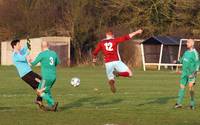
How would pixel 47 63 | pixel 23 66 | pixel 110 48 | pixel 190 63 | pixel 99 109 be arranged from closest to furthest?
pixel 47 63 → pixel 99 109 → pixel 23 66 → pixel 190 63 → pixel 110 48

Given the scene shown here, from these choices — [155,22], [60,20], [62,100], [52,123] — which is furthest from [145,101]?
[60,20]

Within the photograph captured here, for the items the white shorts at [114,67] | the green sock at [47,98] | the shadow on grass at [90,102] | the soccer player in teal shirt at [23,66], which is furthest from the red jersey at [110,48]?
the green sock at [47,98]

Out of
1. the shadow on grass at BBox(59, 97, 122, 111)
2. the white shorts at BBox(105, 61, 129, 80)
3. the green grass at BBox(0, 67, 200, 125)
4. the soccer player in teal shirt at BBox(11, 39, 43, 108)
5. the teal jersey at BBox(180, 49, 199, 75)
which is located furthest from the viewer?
the white shorts at BBox(105, 61, 129, 80)

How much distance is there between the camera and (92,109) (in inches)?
725

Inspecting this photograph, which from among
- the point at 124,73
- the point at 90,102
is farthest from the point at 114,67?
the point at 90,102

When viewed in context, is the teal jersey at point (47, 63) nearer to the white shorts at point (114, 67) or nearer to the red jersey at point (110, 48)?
the red jersey at point (110, 48)

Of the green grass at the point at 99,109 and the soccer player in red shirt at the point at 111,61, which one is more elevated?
the soccer player in red shirt at the point at 111,61

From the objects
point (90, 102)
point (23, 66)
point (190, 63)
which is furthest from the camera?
point (90, 102)

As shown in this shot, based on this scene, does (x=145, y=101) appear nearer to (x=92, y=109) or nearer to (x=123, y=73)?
(x=123, y=73)

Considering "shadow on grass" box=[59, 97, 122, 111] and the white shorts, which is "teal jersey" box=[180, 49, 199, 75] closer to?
the white shorts

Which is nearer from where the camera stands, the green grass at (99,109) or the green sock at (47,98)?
the green grass at (99,109)

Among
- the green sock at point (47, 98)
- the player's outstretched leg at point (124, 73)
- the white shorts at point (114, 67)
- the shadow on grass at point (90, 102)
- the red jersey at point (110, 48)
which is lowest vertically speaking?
the shadow on grass at point (90, 102)

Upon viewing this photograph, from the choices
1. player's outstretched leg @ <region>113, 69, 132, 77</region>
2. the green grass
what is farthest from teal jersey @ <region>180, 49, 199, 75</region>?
player's outstretched leg @ <region>113, 69, 132, 77</region>

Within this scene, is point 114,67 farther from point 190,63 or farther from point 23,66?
point 23,66
